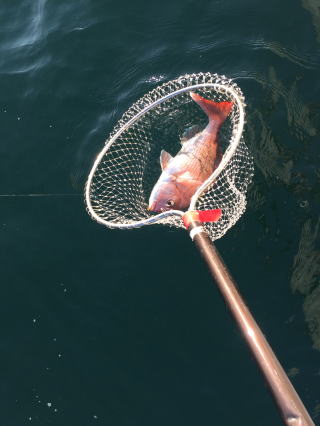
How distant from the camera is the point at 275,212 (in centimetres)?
654

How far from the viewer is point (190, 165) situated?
251 inches

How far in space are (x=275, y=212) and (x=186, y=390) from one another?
2.76m

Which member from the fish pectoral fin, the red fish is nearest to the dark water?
the red fish

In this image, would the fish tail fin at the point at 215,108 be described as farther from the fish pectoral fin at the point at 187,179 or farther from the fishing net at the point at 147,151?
the fish pectoral fin at the point at 187,179

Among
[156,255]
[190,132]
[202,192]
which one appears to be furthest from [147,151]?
[202,192]

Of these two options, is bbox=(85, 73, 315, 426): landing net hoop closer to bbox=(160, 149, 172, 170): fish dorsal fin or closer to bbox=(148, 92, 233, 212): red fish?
bbox=(148, 92, 233, 212): red fish

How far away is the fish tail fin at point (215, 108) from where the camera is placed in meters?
6.28

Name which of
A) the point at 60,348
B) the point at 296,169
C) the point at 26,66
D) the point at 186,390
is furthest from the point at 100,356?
the point at 26,66

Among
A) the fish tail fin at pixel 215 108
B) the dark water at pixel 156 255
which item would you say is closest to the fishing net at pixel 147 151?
the fish tail fin at pixel 215 108

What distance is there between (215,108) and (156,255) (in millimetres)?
2324

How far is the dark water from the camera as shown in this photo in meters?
6.10

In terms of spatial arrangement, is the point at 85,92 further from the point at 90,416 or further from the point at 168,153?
the point at 90,416

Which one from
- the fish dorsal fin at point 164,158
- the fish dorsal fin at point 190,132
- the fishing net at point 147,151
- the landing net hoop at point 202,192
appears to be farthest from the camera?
the fish dorsal fin at point 190,132

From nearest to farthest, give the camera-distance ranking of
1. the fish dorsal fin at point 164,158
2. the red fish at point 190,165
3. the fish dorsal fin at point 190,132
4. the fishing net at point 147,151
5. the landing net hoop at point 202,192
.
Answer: the landing net hoop at point 202,192 → the red fish at point 190,165 → the fishing net at point 147,151 → the fish dorsal fin at point 164,158 → the fish dorsal fin at point 190,132
